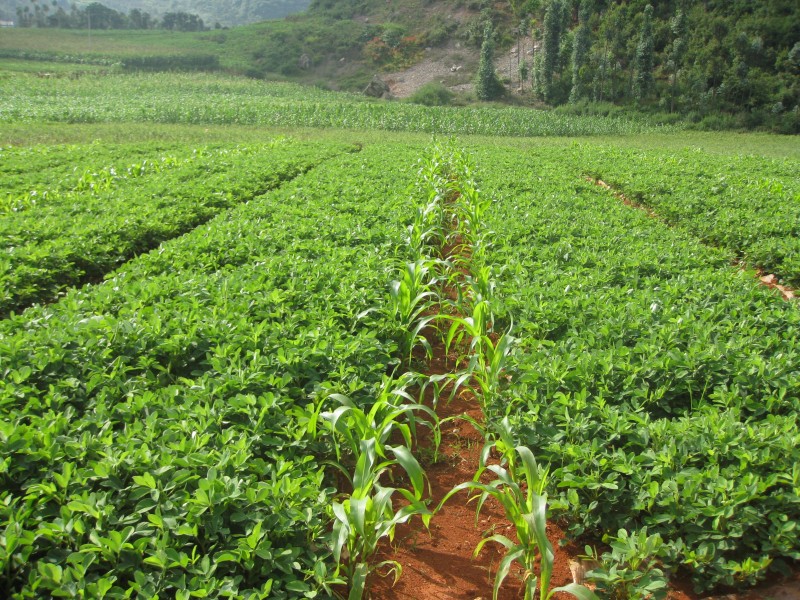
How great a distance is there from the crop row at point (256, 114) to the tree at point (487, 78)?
1488 cm

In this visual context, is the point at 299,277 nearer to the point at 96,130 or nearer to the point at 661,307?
the point at 661,307

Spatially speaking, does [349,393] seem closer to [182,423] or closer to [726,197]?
[182,423]

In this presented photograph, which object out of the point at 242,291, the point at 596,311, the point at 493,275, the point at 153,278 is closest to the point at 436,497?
the point at 596,311

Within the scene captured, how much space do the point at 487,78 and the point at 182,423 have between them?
5531cm

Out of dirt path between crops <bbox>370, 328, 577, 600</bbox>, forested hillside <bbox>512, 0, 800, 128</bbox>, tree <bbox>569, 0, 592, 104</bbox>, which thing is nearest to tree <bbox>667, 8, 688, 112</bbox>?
forested hillside <bbox>512, 0, 800, 128</bbox>

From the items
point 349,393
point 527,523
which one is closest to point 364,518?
point 527,523

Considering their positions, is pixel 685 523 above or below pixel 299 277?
below

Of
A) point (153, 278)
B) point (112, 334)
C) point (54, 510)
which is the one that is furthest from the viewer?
point (153, 278)

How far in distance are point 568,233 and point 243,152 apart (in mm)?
12562

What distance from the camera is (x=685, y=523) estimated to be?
288cm

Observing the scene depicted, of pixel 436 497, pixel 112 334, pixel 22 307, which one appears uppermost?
pixel 112 334

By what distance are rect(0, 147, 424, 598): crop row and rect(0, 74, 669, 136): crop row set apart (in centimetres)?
2715

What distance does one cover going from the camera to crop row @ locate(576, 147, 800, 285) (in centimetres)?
880

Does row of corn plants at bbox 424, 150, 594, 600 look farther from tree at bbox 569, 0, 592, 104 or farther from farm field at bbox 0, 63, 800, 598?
tree at bbox 569, 0, 592, 104
